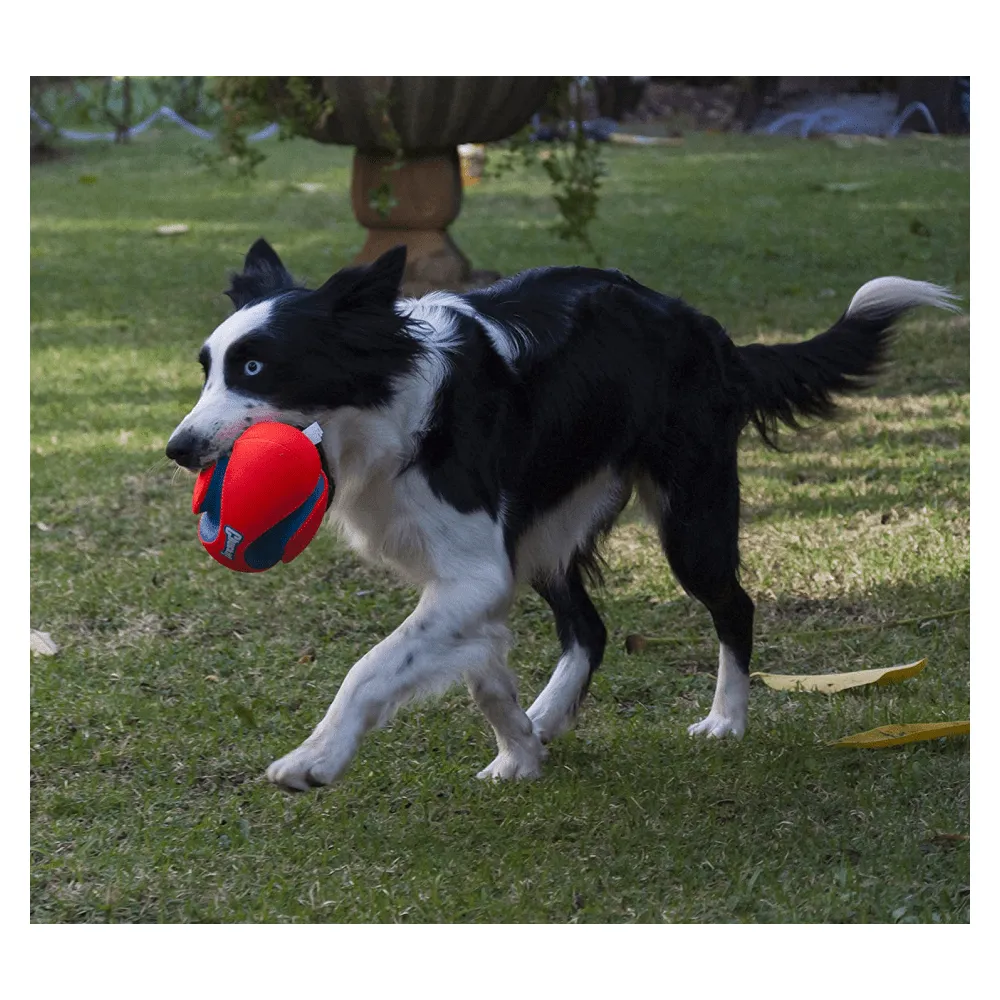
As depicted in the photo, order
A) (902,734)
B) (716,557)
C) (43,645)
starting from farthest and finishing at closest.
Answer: (43,645) → (716,557) → (902,734)

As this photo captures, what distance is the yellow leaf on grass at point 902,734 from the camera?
3963mm

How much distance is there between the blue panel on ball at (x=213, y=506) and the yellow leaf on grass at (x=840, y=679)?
6.75ft

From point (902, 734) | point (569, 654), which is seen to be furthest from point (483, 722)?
point (902, 734)

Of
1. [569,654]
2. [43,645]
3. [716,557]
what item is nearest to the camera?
[716,557]

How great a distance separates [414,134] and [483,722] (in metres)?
5.56

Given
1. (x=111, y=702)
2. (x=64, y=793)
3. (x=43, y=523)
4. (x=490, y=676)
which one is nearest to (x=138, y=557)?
(x=43, y=523)

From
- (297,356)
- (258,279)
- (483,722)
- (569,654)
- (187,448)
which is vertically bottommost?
(483,722)

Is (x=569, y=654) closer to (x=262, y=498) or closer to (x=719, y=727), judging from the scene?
(x=719, y=727)

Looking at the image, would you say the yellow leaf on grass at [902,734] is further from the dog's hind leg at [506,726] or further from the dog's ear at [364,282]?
the dog's ear at [364,282]

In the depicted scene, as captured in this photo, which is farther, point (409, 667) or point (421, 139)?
point (421, 139)

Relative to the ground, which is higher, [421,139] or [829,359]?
[421,139]

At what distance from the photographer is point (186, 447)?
3.10m

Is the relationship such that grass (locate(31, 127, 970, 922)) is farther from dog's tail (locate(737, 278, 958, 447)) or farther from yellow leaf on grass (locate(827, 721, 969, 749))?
dog's tail (locate(737, 278, 958, 447))

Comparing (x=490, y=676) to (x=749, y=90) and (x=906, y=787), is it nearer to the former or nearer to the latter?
(x=906, y=787)
